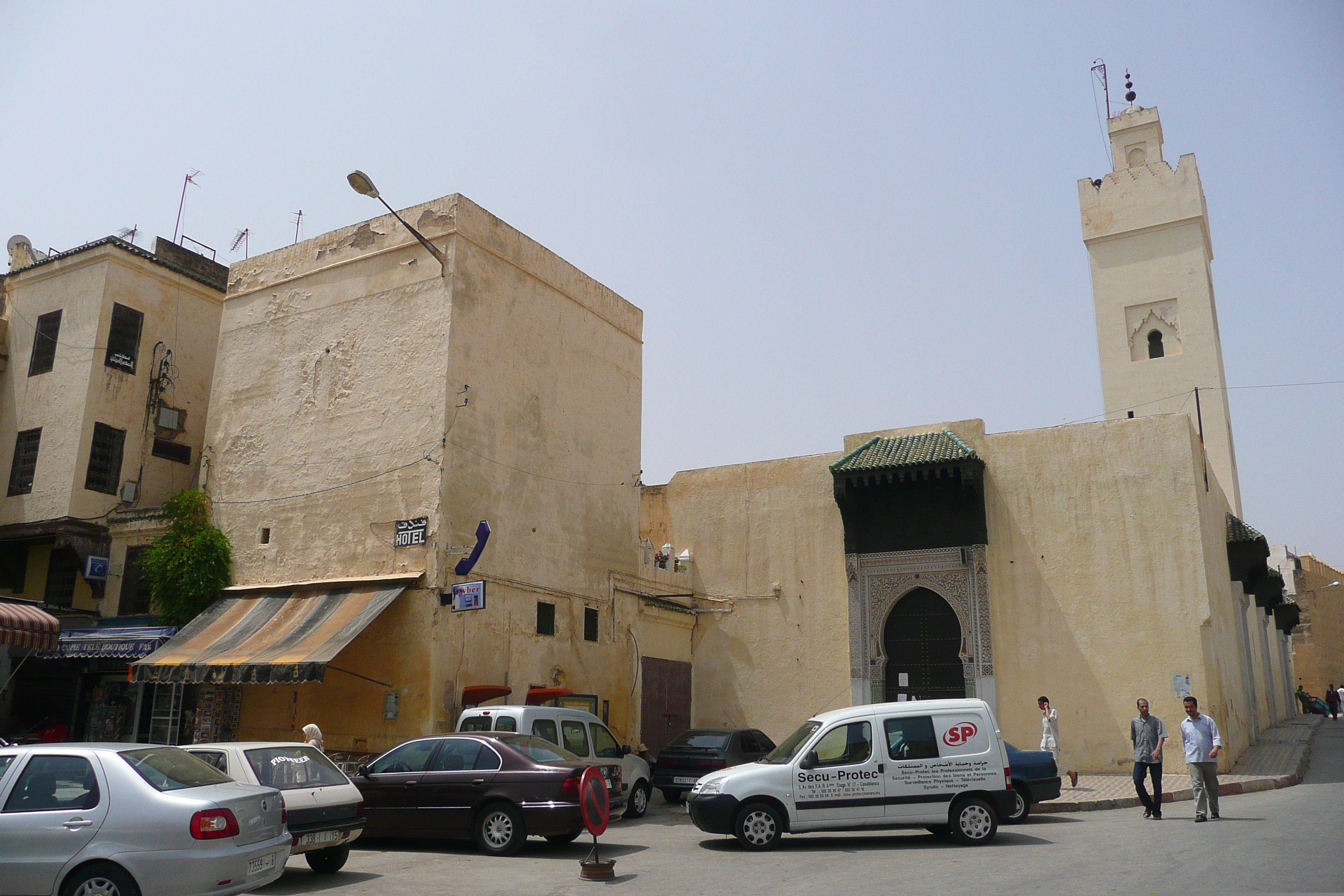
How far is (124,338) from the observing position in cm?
1992

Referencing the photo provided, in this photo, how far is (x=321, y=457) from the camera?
17.1m

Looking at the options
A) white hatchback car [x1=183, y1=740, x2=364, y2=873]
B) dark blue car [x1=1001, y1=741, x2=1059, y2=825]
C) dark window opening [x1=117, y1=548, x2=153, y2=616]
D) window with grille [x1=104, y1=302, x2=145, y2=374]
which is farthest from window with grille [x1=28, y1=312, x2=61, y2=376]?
dark blue car [x1=1001, y1=741, x2=1059, y2=825]

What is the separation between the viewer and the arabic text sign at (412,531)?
15.5m

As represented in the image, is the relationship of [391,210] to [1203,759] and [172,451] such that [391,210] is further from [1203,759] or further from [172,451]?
[1203,759]

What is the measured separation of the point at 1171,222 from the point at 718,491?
57.4ft

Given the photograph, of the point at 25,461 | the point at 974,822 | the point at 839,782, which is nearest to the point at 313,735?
the point at 839,782

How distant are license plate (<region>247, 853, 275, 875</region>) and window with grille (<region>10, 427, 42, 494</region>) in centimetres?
1613

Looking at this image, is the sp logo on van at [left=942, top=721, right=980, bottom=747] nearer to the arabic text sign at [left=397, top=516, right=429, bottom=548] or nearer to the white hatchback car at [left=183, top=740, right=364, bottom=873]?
the white hatchback car at [left=183, top=740, right=364, bottom=873]

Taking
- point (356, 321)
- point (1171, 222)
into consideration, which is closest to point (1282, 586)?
point (1171, 222)

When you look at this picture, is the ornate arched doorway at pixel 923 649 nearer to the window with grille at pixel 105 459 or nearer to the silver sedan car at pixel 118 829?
the silver sedan car at pixel 118 829

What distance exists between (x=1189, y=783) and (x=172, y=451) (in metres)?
20.6

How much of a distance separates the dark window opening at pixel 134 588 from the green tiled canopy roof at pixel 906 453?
548 inches

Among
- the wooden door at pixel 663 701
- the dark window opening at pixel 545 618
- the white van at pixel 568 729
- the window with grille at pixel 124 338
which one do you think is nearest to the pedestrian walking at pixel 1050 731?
the white van at pixel 568 729

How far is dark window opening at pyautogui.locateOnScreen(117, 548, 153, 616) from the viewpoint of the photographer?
1817 centimetres
